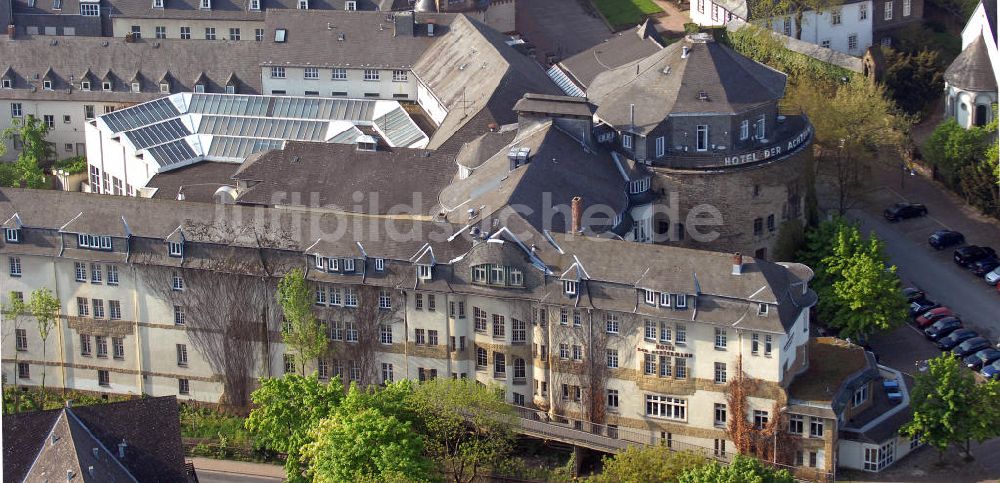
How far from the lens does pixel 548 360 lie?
491 ft

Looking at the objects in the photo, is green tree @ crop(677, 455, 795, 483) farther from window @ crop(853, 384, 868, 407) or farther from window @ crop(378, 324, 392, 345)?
window @ crop(378, 324, 392, 345)

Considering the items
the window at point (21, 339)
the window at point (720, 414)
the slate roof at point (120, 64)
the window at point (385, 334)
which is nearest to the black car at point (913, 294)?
the window at point (720, 414)

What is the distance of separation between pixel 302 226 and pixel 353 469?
74.5 feet

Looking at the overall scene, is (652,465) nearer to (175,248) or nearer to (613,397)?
(613,397)

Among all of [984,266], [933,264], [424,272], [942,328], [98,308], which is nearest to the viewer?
[424,272]

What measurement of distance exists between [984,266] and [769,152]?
19.3 meters

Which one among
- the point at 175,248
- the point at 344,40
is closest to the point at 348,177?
the point at 175,248

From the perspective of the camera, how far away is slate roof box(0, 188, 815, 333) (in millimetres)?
143875

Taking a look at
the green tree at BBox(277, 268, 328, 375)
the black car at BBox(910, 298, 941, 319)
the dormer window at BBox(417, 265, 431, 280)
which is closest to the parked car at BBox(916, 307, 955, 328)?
the black car at BBox(910, 298, 941, 319)

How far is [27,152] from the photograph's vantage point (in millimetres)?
192000

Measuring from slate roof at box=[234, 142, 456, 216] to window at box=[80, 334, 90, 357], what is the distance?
1512cm

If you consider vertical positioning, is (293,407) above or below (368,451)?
above

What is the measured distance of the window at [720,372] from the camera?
475 ft

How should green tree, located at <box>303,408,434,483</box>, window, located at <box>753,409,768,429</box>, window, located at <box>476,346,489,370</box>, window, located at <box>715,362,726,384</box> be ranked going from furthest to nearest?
window, located at <box>476,346,489,370</box>
window, located at <box>715,362,726,384</box>
window, located at <box>753,409,768,429</box>
green tree, located at <box>303,408,434,483</box>
